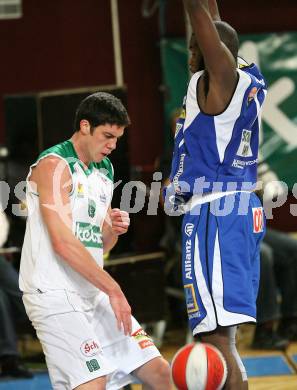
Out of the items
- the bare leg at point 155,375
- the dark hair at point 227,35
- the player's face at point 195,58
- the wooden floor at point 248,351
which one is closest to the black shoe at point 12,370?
the wooden floor at point 248,351

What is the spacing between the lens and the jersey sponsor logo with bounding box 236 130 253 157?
367 centimetres

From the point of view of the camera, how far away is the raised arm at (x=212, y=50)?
3.31 m

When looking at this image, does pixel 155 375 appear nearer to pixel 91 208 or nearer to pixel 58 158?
pixel 91 208

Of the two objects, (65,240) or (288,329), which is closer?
(65,240)

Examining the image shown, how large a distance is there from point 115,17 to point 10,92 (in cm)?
133

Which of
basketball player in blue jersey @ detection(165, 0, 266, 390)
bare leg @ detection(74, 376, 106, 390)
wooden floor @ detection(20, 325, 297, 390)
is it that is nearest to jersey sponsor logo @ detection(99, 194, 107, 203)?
basketball player in blue jersey @ detection(165, 0, 266, 390)

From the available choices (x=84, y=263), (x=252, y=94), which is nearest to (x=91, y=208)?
(x=84, y=263)

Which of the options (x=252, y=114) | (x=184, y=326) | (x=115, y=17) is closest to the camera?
(x=252, y=114)

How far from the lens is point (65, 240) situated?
12.0ft

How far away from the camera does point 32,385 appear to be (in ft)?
19.6

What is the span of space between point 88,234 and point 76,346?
557 mm

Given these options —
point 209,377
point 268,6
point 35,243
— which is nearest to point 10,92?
point 268,6

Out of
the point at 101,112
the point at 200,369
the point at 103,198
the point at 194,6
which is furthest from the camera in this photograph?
the point at 103,198

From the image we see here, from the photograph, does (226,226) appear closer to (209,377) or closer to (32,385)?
(209,377)
